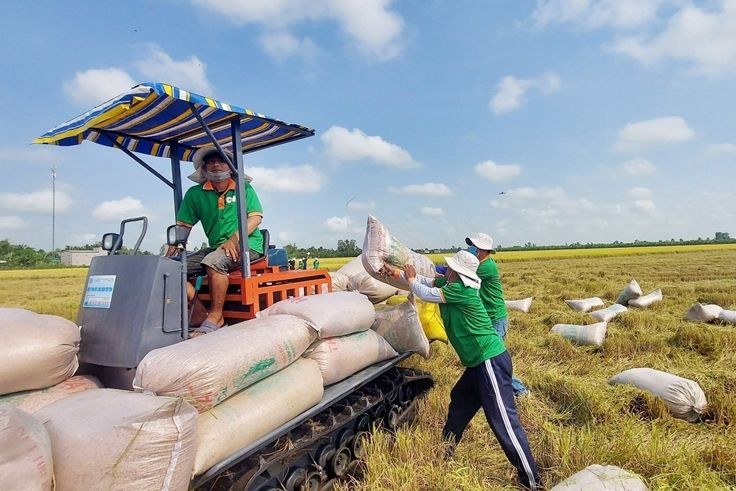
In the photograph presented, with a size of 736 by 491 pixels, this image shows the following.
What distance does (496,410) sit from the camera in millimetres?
3447

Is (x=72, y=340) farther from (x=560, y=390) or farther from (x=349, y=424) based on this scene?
(x=560, y=390)

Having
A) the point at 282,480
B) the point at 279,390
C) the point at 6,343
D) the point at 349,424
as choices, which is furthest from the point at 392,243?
the point at 6,343

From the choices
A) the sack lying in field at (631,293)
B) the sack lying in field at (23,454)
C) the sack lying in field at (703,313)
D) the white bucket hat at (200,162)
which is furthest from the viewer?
the sack lying in field at (631,293)

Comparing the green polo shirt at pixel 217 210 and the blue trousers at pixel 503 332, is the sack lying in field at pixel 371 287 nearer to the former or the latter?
the blue trousers at pixel 503 332

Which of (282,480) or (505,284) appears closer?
(282,480)

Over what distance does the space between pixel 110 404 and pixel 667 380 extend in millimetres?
4623

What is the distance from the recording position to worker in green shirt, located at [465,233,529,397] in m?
4.67

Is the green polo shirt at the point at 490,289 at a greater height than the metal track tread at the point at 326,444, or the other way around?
the green polo shirt at the point at 490,289

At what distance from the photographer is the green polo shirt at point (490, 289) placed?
4.66 meters

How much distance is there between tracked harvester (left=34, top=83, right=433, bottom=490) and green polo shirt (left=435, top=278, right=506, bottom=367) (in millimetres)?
701

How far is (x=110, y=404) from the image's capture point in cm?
211

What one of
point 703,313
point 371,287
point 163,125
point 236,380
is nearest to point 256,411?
point 236,380

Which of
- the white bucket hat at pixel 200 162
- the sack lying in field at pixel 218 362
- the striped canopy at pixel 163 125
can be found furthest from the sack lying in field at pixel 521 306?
the sack lying in field at pixel 218 362

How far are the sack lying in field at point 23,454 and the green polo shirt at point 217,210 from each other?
218 centimetres
